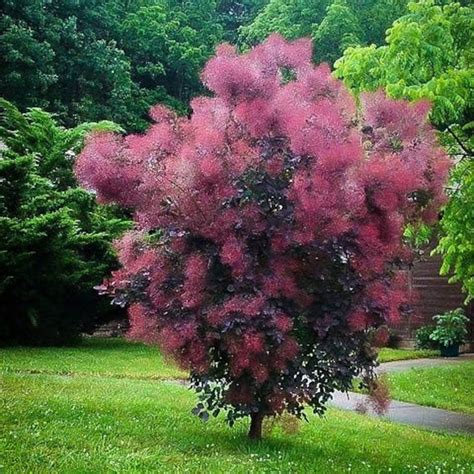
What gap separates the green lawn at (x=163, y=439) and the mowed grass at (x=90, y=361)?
1491 mm

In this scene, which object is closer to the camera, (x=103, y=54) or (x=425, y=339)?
(x=425, y=339)

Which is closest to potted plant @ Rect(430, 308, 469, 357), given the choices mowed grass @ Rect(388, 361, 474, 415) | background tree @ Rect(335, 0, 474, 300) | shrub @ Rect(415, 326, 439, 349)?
shrub @ Rect(415, 326, 439, 349)

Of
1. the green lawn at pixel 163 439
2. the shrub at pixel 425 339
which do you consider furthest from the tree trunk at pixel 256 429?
the shrub at pixel 425 339

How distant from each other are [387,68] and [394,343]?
10392mm

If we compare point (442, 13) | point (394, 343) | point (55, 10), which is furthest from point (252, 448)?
point (55, 10)

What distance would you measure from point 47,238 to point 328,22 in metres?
20.1

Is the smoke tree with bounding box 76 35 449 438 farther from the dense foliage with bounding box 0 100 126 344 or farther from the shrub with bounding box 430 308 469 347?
the shrub with bounding box 430 308 469 347

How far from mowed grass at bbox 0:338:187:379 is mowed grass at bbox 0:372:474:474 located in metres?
2.41

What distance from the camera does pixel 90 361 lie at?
13.2 m

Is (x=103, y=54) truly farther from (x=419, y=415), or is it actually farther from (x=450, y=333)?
(x=419, y=415)

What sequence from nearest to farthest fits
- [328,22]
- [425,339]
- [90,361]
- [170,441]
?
[170,441], [90,361], [425,339], [328,22]

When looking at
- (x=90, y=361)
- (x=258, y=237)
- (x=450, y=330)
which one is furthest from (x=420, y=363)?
(x=258, y=237)

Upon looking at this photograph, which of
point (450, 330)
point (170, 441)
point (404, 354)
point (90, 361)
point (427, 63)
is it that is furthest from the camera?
point (450, 330)

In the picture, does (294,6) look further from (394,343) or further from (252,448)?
(252,448)
